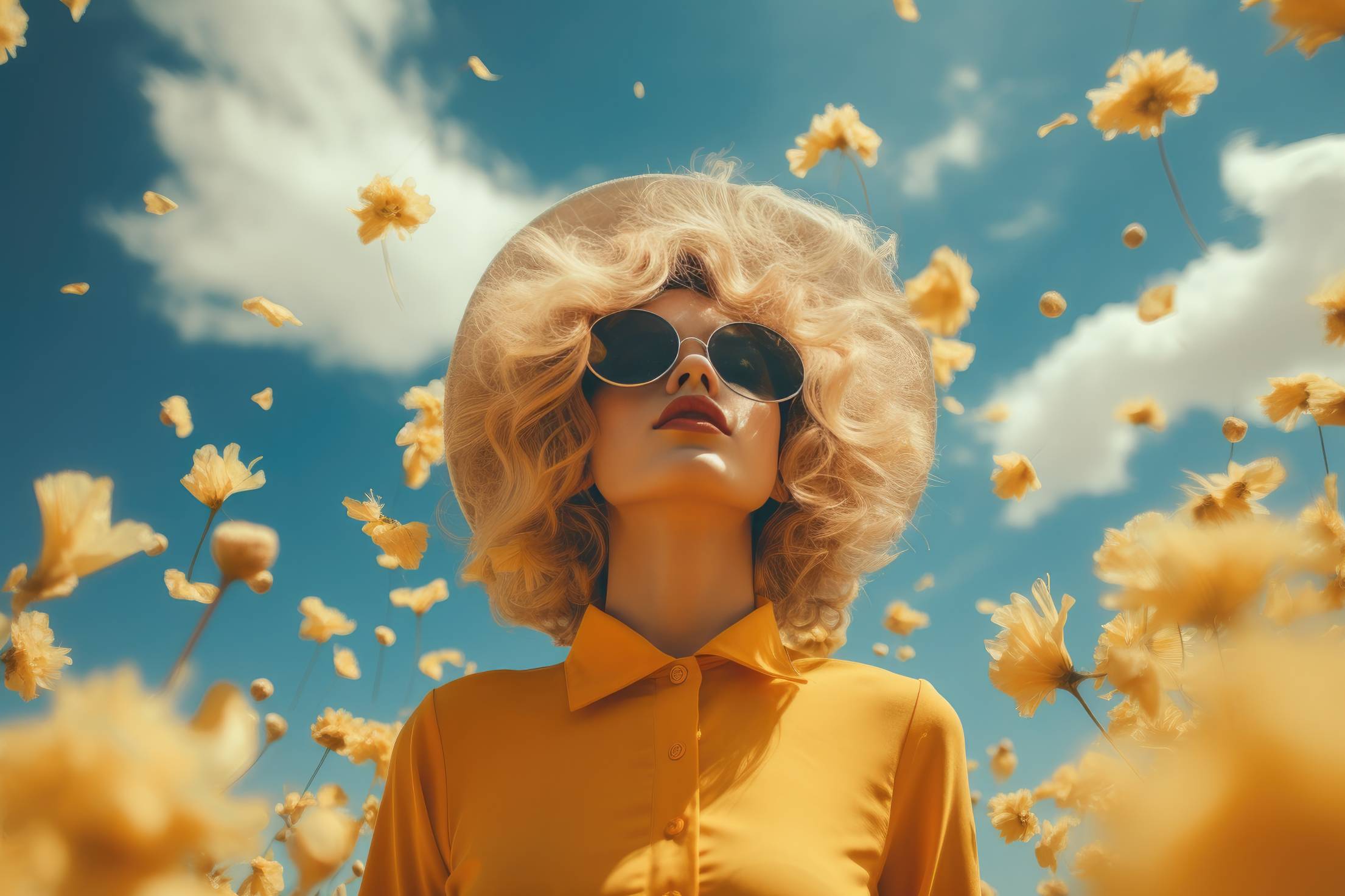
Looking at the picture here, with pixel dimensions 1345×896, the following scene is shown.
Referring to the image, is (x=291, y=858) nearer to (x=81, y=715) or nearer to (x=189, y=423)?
(x=81, y=715)

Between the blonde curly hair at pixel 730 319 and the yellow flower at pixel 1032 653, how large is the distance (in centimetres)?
52

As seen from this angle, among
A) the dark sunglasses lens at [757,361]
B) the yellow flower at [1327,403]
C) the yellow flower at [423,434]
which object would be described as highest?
the yellow flower at [423,434]

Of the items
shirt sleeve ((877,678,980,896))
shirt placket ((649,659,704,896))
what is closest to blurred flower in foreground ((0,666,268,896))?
shirt placket ((649,659,704,896))

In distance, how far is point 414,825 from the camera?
3.56 feet

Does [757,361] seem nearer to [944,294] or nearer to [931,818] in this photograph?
[944,294]

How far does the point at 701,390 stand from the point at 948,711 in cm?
60

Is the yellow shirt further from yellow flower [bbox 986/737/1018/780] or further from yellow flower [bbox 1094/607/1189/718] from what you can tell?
yellow flower [bbox 986/737/1018/780]

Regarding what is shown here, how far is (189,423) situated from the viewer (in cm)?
143

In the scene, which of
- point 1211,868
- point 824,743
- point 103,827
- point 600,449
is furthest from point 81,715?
point 600,449

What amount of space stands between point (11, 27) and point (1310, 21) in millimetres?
1607

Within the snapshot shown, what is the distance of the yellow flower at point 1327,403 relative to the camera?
115 cm

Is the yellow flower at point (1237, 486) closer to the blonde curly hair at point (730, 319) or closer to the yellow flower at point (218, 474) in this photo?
the blonde curly hair at point (730, 319)

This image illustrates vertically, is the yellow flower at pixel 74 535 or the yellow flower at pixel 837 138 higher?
the yellow flower at pixel 837 138

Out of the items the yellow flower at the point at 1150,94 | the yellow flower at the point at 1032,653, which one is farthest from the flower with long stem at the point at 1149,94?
the yellow flower at the point at 1032,653
